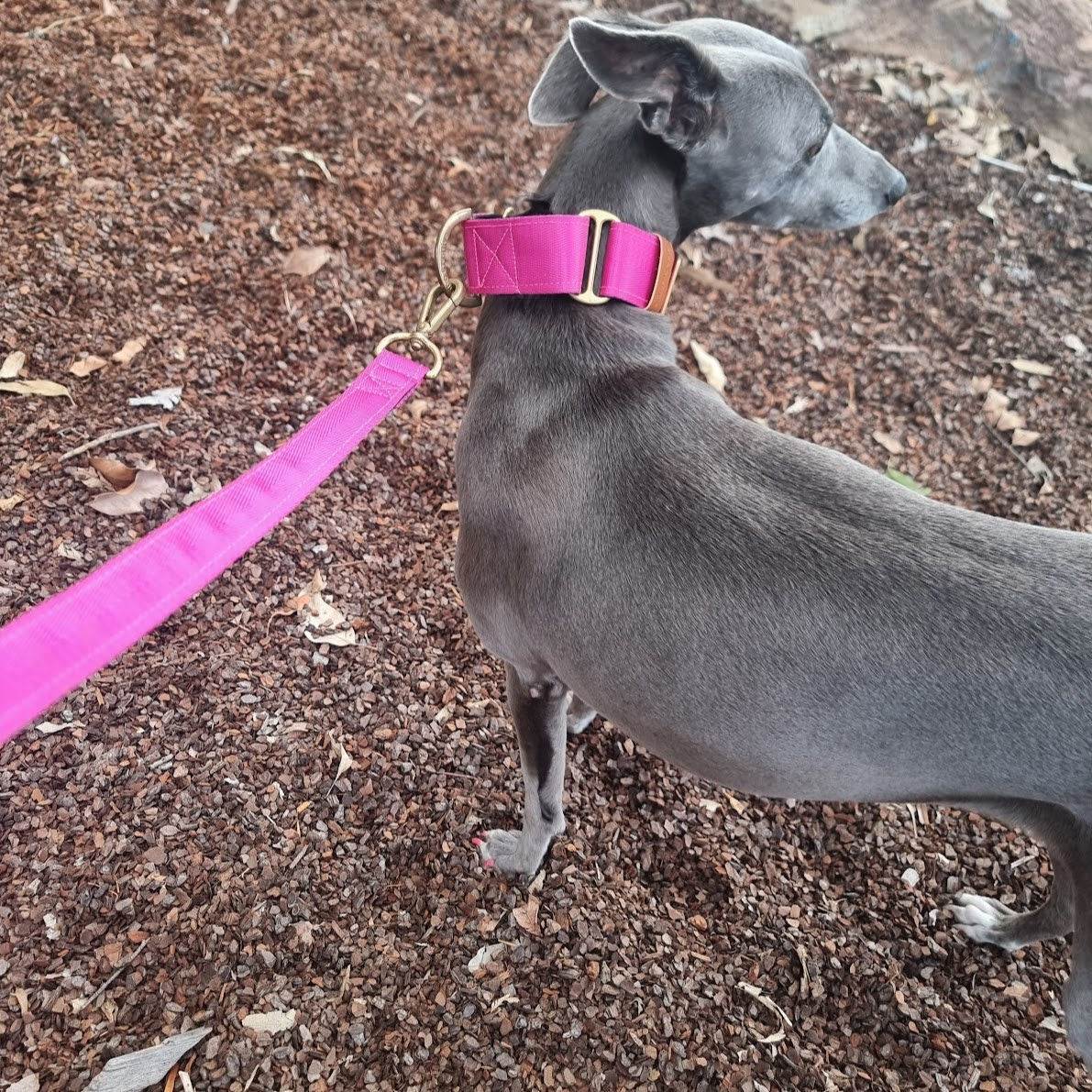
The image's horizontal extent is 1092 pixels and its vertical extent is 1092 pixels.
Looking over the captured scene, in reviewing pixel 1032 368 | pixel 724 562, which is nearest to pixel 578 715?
pixel 724 562

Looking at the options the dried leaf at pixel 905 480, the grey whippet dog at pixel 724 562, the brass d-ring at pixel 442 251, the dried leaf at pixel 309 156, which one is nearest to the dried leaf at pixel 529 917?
the grey whippet dog at pixel 724 562

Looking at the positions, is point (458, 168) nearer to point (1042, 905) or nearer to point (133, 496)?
point (133, 496)

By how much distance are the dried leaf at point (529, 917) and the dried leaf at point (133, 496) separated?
6.35 ft

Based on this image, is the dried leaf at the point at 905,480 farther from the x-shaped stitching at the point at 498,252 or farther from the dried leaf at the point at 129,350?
the dried leaf at the point at 129,350

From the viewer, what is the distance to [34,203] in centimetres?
386

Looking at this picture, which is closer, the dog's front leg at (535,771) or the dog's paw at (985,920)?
the dog's front leg at (535,771)

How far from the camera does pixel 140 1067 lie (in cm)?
227

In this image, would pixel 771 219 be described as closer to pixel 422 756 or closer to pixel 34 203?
pixel 422 756

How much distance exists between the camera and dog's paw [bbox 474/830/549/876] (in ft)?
9.14

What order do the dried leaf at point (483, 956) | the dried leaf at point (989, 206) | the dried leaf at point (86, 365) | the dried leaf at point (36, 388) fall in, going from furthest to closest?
the dried leaf at point (989, 206)
the dried leaf at point (86, 365)
the dried leaf at point (36, 388)
the dried leaf at point (483, 956)

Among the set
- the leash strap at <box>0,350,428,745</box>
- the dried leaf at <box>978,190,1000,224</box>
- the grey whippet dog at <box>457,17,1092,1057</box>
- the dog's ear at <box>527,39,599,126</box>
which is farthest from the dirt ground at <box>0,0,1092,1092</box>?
the dog's ear at <box>527,39,599,126</box>

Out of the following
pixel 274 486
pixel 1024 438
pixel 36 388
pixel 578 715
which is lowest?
pixel 578 715

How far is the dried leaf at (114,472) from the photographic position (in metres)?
3.24

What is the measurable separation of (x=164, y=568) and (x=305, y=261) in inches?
105
